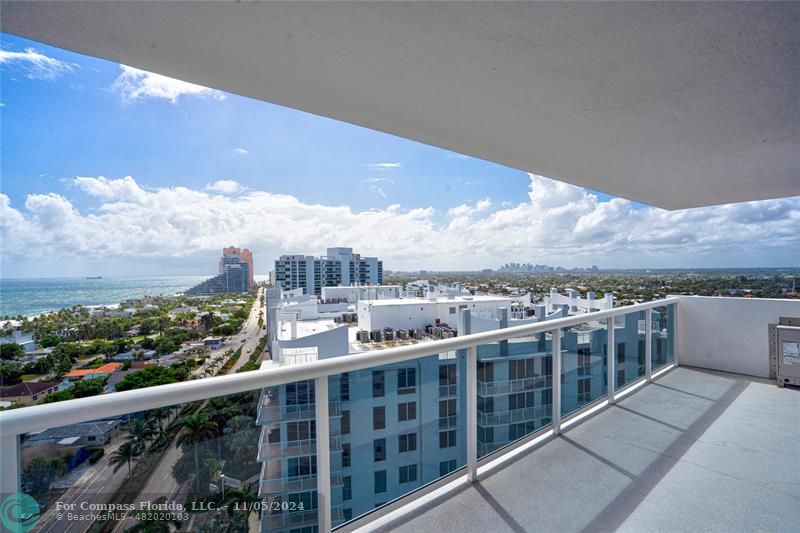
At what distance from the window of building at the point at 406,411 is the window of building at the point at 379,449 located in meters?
0.16

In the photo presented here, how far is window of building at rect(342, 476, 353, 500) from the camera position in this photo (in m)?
1.76

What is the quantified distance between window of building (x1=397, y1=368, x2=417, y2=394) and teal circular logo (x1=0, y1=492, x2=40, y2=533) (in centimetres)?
145

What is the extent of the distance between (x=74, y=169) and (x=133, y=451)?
29068 mm

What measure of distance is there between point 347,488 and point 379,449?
0.78 ft

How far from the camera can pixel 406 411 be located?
6.77 feet

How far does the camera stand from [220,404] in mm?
1418

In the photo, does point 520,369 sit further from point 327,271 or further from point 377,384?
point 327,271

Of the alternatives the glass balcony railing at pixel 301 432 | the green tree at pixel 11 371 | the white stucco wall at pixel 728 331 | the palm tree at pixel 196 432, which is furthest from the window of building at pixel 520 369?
the green tree at pixel 11 371

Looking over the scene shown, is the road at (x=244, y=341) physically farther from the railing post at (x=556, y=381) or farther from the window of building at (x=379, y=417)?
the window of building at (x=379, y=417)

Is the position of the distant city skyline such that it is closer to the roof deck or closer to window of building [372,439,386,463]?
window of building [372,439,386,463]

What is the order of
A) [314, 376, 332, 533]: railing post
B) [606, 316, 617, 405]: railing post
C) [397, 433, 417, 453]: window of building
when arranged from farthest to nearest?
[606, 316, 617, 405]: railing post, [397, 433, 417, 453]: window of building, [314, 376, 332, 533]: railing post

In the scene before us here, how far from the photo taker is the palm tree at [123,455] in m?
1.18

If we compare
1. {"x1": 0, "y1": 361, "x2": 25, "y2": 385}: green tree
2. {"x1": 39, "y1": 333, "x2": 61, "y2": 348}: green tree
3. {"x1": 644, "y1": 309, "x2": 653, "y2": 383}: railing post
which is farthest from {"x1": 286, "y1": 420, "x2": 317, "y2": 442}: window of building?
{"x1": 39, "y1": 333, "x2": 61, "y2": 348}: green tree

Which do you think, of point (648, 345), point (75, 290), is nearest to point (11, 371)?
point (75, 290)
